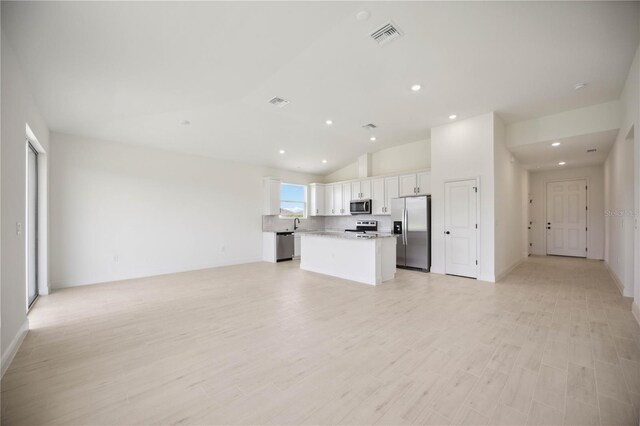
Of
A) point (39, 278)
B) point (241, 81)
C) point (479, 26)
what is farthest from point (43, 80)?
point (479, 26)

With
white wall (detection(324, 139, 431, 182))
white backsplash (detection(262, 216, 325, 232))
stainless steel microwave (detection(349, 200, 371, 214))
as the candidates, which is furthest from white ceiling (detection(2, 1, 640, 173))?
white backsplash (detection(262, 216, 325, 232))

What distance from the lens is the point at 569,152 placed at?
587cm

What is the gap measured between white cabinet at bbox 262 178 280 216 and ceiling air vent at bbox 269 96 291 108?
10.3 ft

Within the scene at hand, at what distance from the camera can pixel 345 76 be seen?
12.5 ft

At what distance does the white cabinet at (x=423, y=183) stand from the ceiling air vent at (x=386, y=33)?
3762 mm

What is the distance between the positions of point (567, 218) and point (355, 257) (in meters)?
7.28

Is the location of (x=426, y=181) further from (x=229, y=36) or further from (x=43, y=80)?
(x=43, y=80)

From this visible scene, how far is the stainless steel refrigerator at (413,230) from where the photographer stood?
587cm

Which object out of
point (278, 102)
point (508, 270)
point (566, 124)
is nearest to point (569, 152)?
point (566, 124)

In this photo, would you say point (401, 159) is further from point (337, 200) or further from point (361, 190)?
point (337, 200)

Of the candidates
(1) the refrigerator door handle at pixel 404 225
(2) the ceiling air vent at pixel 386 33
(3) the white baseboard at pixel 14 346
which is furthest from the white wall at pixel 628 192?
(3) the white baseboard at pixel 14 346

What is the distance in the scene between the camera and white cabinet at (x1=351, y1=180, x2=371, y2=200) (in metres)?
7.49

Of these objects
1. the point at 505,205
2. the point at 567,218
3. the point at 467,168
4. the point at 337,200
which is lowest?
the point at 567,218

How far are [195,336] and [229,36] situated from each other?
3.15 metres
